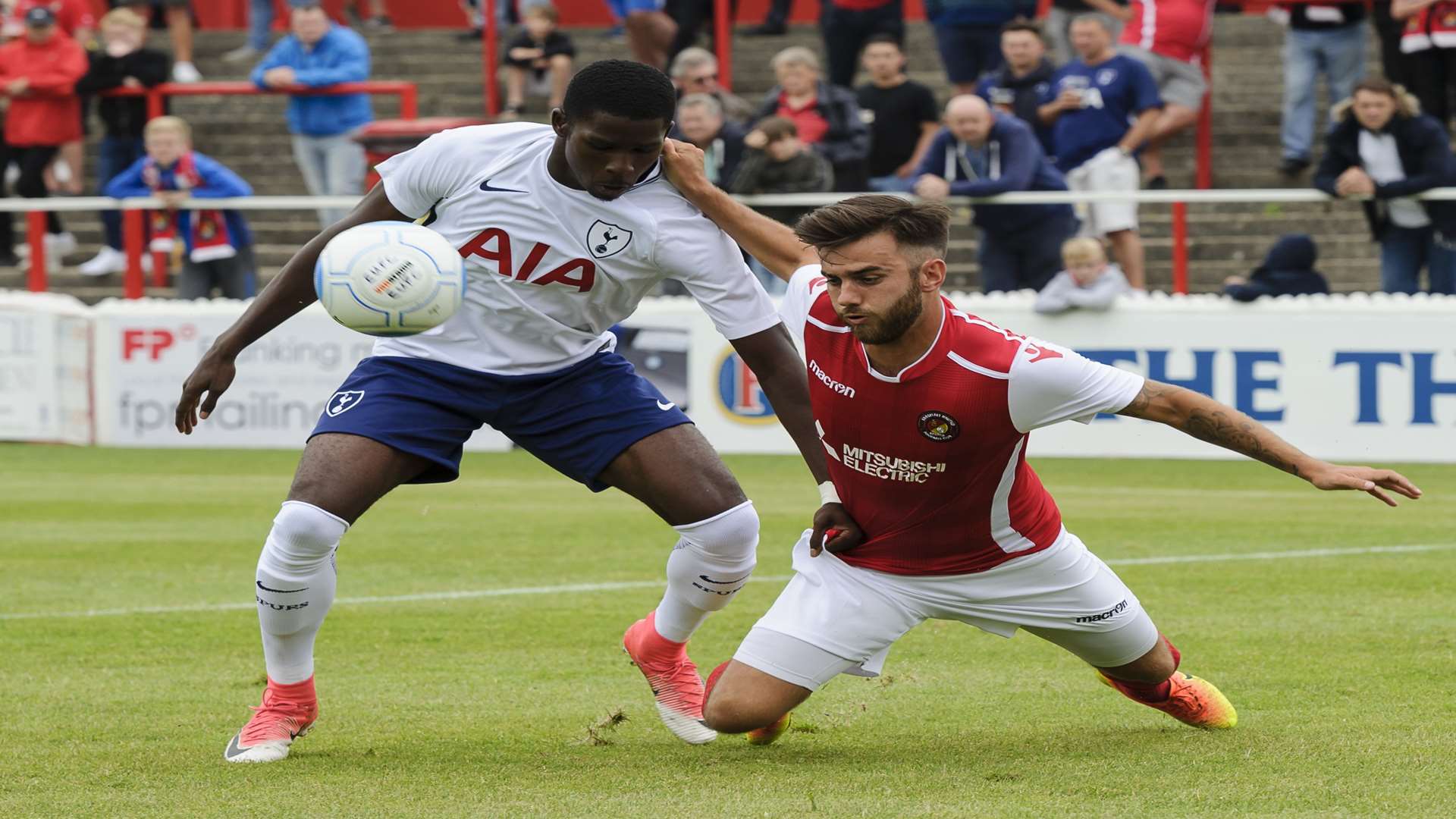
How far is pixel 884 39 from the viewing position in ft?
51.3

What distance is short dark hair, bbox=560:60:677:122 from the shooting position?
5539 millimetres

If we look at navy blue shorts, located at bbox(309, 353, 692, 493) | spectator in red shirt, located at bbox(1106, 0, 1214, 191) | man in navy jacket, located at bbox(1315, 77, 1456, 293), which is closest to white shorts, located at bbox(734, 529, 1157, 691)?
navy blue shorts, located at bbox(309, 353, 692, 493)

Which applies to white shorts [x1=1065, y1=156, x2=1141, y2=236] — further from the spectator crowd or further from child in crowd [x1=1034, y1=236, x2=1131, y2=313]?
child in crowd [x1=1034, y1=236, x2=1131, y2=313]

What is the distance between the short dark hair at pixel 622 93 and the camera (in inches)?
218

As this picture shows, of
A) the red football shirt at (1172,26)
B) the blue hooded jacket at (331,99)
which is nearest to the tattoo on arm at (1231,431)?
the red football shirt at (1172,26)

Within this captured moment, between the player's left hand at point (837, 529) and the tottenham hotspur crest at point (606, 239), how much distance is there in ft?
3.24

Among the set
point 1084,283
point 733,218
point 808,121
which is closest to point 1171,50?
point 808,121

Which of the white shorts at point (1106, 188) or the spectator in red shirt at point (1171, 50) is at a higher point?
the spectator in red shirt at point (1171, 50)

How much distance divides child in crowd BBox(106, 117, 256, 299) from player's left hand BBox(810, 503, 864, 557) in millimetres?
11191

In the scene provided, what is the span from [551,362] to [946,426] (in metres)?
1.33

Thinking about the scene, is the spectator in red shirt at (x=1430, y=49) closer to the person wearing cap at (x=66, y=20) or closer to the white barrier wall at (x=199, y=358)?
the white barrier wall at (x=199, y=358)

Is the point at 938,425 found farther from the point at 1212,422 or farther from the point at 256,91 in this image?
the point at 256,91

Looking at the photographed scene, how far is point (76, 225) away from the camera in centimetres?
2067

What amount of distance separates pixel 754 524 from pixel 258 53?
1758 centimetres
